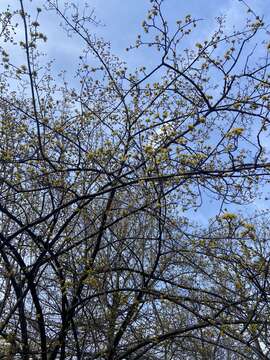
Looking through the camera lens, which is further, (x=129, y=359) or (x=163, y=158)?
(x=129, y=359)

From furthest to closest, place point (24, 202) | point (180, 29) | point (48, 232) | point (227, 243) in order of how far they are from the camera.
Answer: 1. point (24, 202)
2. point (48, 232)
3. point (180, 29)
4. point (227, 243)

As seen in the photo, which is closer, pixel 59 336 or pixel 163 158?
pixel 163 158

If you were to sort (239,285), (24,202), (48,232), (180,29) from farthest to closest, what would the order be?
(24,202) < (48,232) < (180,29) < (239,285)

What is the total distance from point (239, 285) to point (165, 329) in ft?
7.77

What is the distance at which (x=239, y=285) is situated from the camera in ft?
15.4

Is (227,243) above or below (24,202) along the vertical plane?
below

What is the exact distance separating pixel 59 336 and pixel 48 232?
1.28 m

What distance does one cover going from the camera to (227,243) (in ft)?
16.7

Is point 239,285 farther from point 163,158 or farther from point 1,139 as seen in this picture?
point 1,139

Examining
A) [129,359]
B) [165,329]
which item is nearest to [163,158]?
[165,329]

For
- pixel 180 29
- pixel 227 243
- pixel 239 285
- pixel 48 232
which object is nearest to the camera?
pixel 239 285

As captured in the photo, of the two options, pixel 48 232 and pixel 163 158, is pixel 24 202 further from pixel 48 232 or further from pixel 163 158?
pixel 163 158

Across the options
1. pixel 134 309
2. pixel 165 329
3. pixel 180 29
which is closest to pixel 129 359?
pixel 165 329

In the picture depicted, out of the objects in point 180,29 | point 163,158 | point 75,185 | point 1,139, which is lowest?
point 163,158
